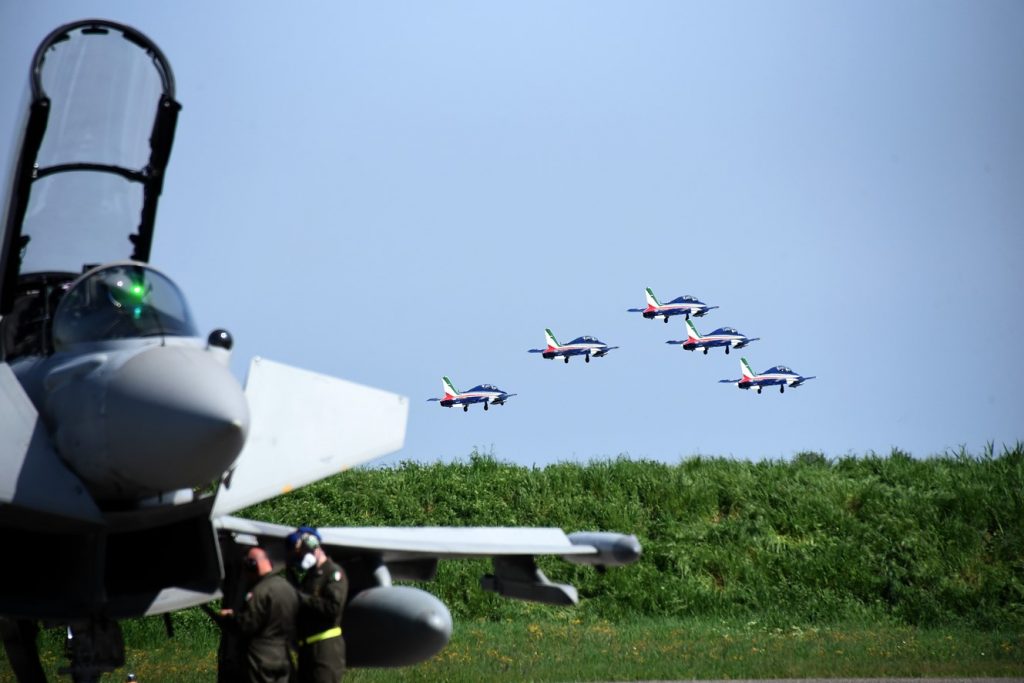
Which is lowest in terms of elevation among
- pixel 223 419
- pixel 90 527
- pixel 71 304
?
pixel 90 527

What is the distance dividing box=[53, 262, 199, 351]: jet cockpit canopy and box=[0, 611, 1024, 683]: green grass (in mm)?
6943

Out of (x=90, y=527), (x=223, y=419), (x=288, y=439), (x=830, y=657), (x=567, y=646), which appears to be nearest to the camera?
(x=223, y=419)

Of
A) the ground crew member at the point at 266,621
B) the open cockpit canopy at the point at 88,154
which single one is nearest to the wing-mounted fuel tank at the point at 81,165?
the open cockpit canopy at the point at 88,154

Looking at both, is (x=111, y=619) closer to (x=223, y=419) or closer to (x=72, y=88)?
(x=223, y=419)

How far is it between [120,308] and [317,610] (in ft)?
7.54

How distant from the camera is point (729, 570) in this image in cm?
1998

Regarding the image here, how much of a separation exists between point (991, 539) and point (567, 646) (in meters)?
9.31

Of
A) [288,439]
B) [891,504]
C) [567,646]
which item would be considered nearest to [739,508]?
[891,504]

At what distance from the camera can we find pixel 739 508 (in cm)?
2192

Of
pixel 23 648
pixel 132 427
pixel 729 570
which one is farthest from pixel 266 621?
pixel 729 570

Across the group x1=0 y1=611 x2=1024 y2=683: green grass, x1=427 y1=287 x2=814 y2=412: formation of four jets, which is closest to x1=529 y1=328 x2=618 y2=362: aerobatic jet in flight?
x1=427 y1=287 x2=814 y2=412: formation of four jets

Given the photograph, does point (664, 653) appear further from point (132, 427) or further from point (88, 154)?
point (132, 427)

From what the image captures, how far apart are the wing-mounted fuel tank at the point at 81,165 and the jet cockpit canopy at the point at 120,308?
40.8 inches

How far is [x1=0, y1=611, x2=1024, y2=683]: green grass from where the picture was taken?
13523 millimetres
